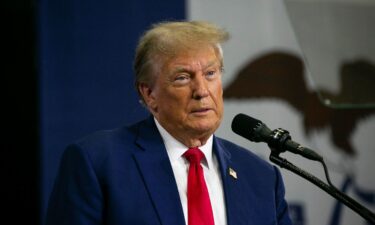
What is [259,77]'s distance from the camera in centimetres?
275

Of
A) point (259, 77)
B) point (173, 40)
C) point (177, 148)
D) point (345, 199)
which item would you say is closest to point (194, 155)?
point (177, 148)

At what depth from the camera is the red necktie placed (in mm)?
1620

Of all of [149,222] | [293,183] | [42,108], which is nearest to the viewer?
[149,222]

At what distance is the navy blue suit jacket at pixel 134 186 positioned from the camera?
1557 millimetres

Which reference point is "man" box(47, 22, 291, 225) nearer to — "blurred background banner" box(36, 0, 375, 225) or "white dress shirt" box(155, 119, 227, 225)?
"white dress shirt" box(155, 119, 227, 225)

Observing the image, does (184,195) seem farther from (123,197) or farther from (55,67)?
(55,67)

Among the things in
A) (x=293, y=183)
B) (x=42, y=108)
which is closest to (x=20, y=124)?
(x=42, y=108)

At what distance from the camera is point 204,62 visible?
1704 mm

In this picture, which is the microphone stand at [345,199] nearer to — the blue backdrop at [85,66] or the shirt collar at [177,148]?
the shirt collar at [177,148]

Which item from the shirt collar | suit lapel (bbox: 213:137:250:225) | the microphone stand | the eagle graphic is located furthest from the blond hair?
the eagle graphic

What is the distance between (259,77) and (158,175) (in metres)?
1.20

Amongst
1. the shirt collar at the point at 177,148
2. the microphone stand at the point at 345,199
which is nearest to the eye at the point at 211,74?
Answer: the shirt collar at the point at 177,148

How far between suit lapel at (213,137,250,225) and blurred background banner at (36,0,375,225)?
83 cm

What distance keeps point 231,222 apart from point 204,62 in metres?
0.42
